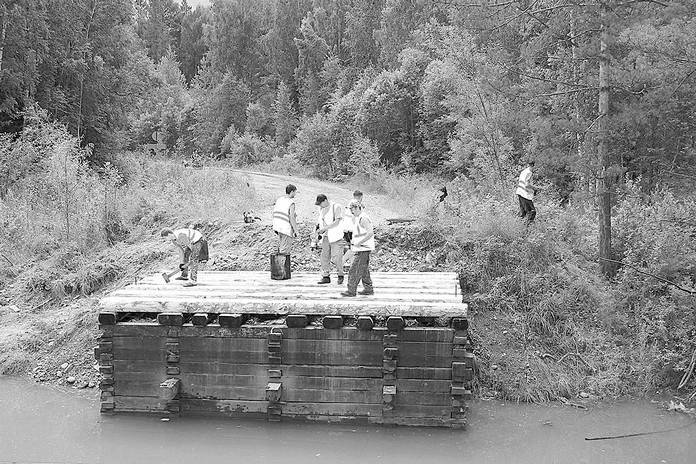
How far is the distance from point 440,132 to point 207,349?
20801mm

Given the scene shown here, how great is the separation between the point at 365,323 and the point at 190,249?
137 inches

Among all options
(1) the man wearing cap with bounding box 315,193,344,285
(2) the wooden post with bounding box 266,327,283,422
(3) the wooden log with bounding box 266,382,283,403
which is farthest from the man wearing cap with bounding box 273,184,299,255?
(3) the wooden log with bounding box 266,382,283,403

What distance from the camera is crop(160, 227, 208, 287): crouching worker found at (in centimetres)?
1173

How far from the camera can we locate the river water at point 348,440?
9922mm

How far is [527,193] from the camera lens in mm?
14992

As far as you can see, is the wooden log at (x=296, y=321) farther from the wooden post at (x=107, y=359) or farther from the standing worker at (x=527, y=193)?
the standing worker at (x=527, y=193)

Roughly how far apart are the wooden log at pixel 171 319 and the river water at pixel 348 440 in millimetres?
1517

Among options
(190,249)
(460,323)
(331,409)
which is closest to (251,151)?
(190,249)

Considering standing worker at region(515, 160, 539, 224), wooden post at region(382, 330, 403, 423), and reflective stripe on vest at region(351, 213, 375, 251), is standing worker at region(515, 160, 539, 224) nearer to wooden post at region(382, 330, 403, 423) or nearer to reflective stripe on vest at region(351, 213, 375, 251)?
reflective stripe on vest at region(351, 213, 375, 251)

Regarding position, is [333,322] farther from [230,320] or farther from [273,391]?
[230,320]

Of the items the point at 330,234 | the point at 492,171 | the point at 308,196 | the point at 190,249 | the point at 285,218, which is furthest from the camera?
the point at 308,196

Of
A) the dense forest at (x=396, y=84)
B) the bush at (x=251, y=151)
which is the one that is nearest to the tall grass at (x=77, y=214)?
the dense forest at (x=396, y=84)

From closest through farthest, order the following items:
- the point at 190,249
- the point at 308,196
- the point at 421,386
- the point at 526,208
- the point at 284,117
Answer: the point at 421,386 → the point at 190,249 → the point at 526,208 → the point at 308,196 → the point at 284,117

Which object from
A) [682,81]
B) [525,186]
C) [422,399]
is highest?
[682,81]
